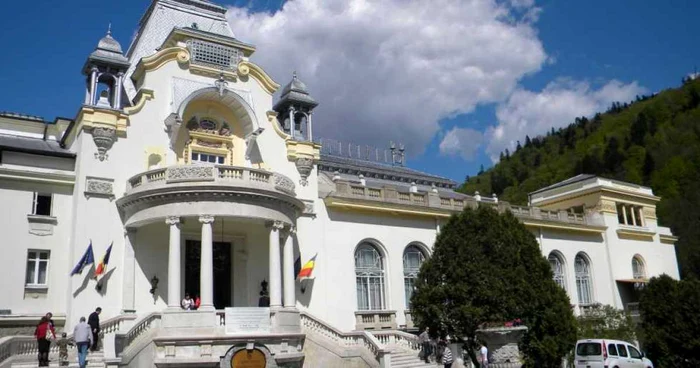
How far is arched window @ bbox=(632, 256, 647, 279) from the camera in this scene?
42.5 metres

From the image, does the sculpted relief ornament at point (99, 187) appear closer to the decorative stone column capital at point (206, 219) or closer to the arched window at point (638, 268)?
the decorative stone column capital at point (206, 219)

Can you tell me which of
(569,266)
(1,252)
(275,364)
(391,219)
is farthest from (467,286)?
(569,266)

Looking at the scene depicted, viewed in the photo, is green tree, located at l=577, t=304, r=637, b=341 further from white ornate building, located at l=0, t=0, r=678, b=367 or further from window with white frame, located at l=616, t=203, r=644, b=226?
window with white frame, located at l=616, t=203, r=644, b=226

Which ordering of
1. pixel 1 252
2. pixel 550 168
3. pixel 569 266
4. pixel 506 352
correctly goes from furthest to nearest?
pixel 550 168, pixel 569 266, pixel 1 252, pixel 506 352

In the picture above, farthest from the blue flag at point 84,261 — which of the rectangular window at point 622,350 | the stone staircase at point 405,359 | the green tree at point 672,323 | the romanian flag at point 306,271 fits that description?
the green tree at point 672,323

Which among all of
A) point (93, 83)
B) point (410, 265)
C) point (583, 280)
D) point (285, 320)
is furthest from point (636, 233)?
point (93, 83)

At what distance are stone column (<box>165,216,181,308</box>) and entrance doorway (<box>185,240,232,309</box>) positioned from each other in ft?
10.8

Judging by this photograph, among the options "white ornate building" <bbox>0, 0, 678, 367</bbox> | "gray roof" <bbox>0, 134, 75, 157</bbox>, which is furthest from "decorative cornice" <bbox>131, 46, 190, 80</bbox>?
"gray roof" <bbox>0, 134, 75, 157</bbox>

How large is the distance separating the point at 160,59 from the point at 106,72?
2.25 m

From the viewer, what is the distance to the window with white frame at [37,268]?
22.5 meters

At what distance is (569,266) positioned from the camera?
38.3 metres

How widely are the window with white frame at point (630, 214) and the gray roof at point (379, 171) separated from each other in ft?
38.5

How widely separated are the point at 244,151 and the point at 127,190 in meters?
5.73

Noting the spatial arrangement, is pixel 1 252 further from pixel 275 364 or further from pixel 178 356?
pixel 275 364
